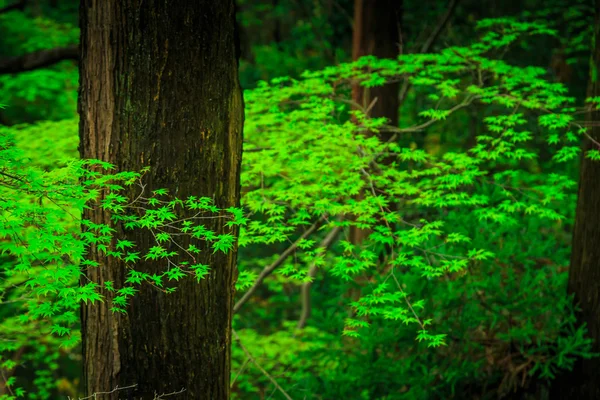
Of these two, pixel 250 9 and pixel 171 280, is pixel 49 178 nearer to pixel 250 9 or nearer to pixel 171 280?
pixel 171 280

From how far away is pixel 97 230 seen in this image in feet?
12.2

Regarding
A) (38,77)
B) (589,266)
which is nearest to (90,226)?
(589,266)

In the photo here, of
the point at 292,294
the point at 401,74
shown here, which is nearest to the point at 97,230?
the point at 401,74

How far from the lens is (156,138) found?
3738mm

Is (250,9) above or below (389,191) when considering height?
above

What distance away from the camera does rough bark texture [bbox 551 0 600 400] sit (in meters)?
6.45

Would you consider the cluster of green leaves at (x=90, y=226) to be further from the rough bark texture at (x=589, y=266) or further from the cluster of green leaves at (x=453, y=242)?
the rough bark texture at (x=589, y=266)

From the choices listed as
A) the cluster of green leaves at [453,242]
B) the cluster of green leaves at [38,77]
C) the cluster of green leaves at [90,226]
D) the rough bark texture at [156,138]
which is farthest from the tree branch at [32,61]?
the cluster of green leaves at [90,226]

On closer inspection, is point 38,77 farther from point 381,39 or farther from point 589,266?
point 589,266

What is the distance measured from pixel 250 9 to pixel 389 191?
34.5 feet

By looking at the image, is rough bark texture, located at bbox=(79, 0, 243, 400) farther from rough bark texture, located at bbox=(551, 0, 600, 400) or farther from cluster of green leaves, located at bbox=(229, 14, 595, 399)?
rough bark texture, located at bbox=(551, 0, 600, 400)

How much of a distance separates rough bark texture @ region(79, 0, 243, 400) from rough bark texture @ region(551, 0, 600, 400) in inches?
159

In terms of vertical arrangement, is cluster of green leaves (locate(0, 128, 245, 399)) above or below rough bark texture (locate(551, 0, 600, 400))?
above

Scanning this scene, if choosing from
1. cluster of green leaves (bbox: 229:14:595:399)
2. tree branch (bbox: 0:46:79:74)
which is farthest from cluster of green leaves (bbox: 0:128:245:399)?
tree branch (bbox: 0:46:79:74)
